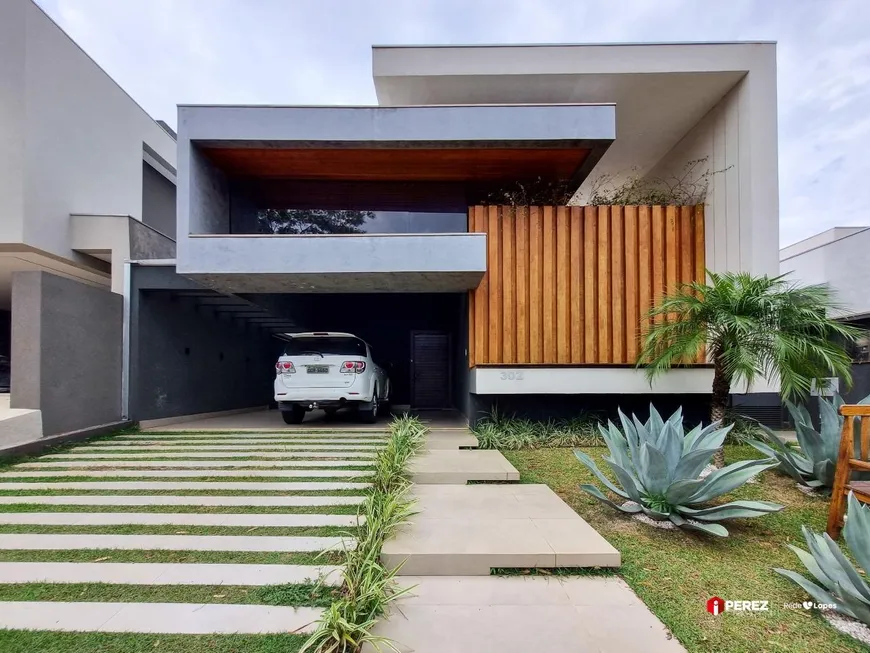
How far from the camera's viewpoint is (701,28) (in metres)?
8.45

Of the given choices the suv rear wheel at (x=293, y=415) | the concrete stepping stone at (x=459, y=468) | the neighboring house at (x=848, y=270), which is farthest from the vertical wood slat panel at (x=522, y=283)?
the neighboring house at (x=848, y=270)

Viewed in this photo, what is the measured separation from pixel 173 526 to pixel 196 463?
2.04 m

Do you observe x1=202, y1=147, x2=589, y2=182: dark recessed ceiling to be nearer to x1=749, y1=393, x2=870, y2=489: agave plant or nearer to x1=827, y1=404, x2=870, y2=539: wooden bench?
x1=749, y1=393, x2=870, y2=489: agave plant

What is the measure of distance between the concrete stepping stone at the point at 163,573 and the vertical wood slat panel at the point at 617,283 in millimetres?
5519

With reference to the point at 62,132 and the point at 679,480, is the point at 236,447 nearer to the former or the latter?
the point at 679,480

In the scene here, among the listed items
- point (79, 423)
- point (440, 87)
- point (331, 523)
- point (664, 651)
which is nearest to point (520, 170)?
Result: point (440, 87)

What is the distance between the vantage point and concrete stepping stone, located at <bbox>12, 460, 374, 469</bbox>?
17.1 ft

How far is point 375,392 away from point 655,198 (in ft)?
→ 19.8

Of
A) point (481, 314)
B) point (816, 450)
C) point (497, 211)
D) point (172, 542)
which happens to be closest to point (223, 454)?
point (172, 542)

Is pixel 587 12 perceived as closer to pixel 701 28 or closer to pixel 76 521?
pixel 701 28

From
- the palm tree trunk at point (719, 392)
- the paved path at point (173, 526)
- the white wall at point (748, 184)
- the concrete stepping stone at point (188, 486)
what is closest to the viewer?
the paved path at point (173, 526)

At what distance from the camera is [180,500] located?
4.07 metres

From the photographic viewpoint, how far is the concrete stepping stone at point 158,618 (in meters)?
2.19

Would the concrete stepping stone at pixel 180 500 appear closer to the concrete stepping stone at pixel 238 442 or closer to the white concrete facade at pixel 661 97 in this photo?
the concrete stepping stone at pixel 238 442
